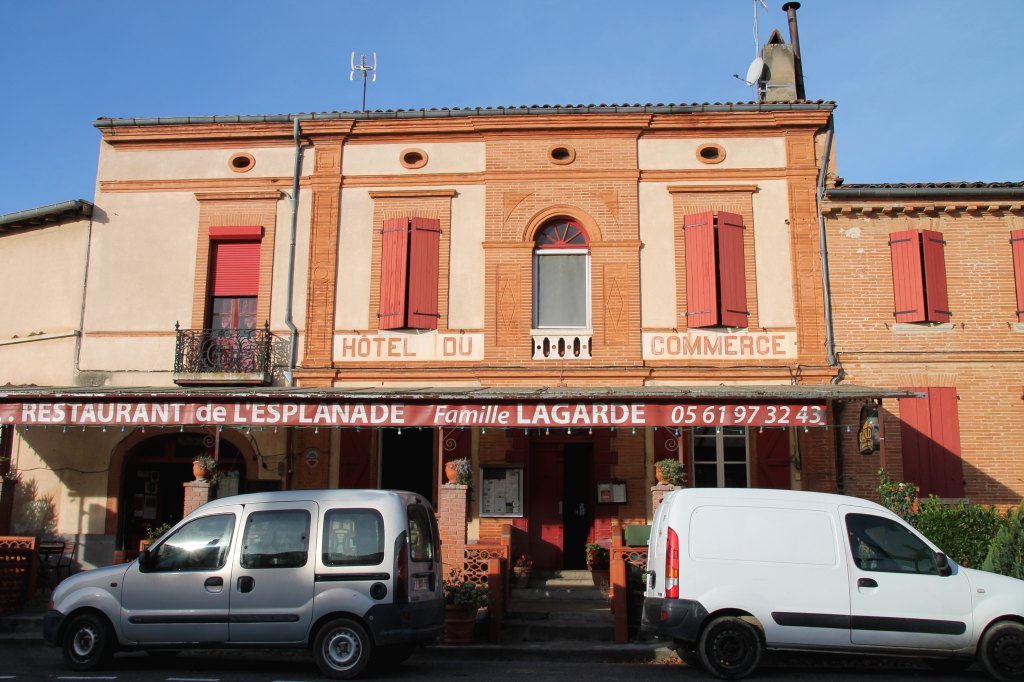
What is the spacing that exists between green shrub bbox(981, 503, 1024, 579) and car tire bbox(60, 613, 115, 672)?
33.4 ft

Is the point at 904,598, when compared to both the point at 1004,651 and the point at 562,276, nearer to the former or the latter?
the point at 1004,651

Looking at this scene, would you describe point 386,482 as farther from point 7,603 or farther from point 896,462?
point 896,462

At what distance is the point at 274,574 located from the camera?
912 cm

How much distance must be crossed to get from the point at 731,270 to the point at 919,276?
313 centimetres

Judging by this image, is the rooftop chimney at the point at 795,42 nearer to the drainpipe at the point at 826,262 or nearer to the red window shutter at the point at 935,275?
the drainpipe at the point at 826,262

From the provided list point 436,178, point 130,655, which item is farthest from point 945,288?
point 130,655

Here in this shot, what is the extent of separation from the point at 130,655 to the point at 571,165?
10427mm

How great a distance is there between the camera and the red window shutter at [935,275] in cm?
1498

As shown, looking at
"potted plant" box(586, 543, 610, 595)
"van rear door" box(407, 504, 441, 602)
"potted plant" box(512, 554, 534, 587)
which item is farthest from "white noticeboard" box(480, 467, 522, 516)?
"van rear door" box(407, 504, 441, 602)

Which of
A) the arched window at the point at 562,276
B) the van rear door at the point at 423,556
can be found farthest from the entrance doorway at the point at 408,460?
the van rear door at the point at 423,556

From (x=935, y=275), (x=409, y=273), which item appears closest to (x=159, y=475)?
(x=409, y=273)

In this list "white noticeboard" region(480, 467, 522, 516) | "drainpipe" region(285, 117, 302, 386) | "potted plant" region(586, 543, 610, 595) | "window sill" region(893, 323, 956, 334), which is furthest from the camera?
"drainpipe" region(285, 117, 302, 386)

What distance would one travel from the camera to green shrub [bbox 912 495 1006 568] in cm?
1224

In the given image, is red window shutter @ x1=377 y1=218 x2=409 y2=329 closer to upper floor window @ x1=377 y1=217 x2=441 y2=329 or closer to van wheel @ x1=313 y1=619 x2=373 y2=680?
upper floor window @ x1=377 y1=217 x2=441 y2=329
